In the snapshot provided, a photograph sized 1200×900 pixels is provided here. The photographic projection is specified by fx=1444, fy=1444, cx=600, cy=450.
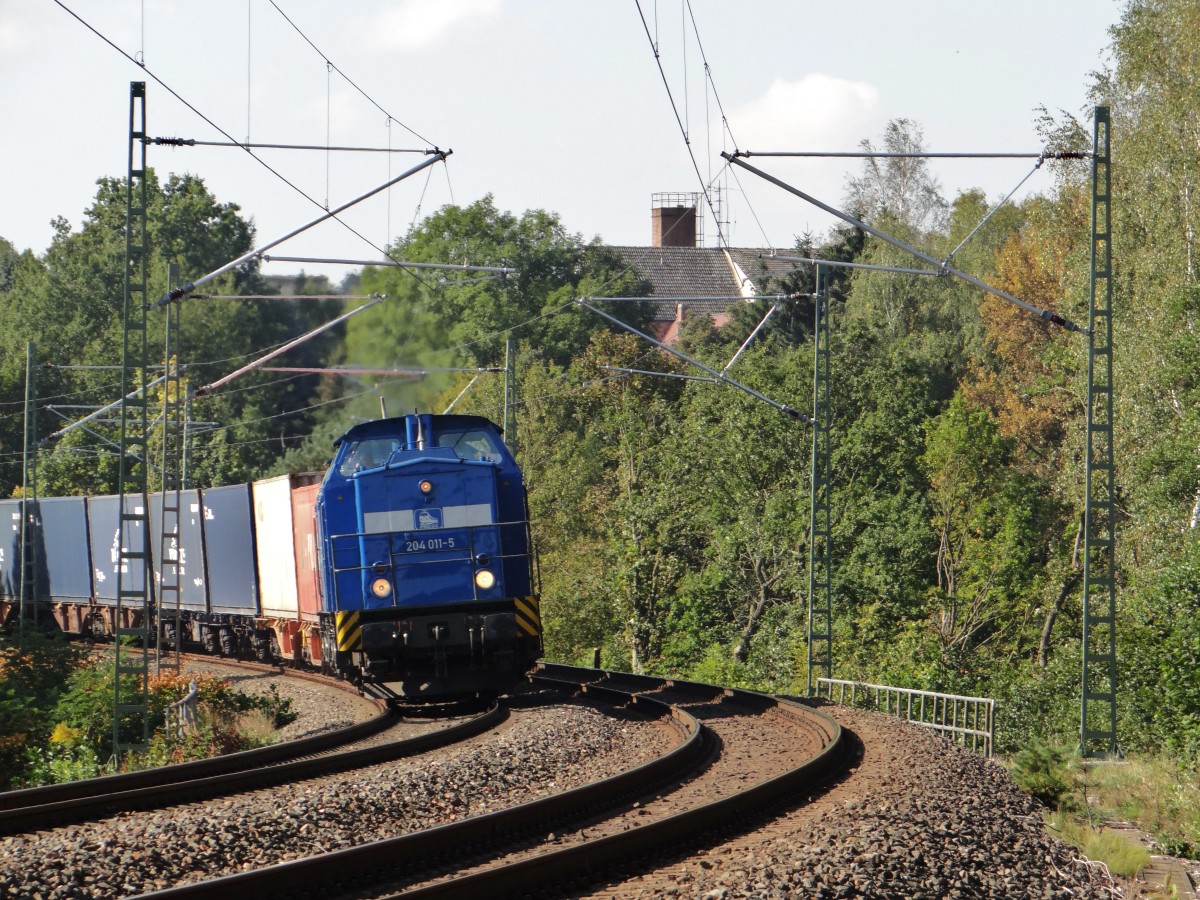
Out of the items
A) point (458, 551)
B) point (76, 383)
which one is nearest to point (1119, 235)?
point (458, 551)

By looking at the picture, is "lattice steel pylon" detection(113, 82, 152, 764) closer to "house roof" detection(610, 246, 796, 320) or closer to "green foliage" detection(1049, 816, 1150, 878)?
"green foliage" detection(1049, 816, 1150, 878)

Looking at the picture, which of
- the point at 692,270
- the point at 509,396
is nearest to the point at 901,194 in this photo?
the point at 692,270

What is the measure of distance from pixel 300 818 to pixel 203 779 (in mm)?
2525

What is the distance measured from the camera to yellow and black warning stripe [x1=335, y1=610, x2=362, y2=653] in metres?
18.0

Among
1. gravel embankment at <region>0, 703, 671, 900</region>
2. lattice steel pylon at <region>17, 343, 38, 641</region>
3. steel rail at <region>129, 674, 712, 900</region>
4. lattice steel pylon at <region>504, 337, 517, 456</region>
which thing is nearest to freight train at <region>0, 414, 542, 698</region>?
gravel embankment at <region>0, 703, 671, 900</region>

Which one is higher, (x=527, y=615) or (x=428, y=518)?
(x=428, y=518)

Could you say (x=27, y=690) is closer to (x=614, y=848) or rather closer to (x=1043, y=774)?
(x=1043, y=774)

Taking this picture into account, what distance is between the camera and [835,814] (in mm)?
11398

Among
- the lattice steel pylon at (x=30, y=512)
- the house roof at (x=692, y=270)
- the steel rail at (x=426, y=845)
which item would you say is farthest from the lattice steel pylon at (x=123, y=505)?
the house roof at (x=692, y=270)

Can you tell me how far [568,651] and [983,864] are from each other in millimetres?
34287

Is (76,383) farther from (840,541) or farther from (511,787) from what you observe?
(511,787)

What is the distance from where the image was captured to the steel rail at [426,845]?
8695mm

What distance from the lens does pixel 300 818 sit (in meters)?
11.0

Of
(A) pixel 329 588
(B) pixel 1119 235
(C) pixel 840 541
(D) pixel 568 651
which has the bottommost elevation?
(D) pixel 568 651
